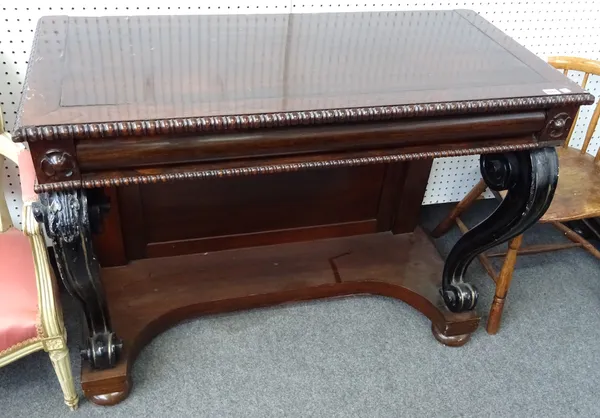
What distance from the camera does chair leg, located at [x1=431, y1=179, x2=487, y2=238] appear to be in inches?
74.2

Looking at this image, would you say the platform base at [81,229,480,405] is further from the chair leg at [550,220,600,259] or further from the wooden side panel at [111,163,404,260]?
the chair leg at [550,220,600,259]

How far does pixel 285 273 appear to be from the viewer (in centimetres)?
180

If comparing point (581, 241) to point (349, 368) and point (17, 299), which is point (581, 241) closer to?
point (349, 368)

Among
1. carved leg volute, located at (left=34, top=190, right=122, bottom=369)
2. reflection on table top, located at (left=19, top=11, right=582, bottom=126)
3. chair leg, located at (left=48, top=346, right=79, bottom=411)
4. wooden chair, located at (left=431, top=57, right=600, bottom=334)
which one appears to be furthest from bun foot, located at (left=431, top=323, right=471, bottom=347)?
chair leg, located at (left=48, top=346, right=79, bottom=411)

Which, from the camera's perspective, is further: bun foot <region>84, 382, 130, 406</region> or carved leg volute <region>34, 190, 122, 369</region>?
bun foot <region>84, 382, 130, 406</region>

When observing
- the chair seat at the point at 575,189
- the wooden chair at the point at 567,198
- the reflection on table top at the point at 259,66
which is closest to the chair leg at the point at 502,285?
the wooden chair at the point at 567,198

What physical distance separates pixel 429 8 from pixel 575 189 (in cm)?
69

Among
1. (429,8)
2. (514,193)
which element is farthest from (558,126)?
(429,8)

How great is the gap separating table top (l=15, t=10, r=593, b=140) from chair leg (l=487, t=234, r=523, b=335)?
57cm

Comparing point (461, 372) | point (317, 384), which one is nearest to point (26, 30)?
point (317, 384)

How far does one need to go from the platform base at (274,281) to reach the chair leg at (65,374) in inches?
6.9

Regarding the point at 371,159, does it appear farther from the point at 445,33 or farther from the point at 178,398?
the point at 178,398

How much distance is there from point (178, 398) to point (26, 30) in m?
1.00

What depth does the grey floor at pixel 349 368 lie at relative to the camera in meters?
1.53
